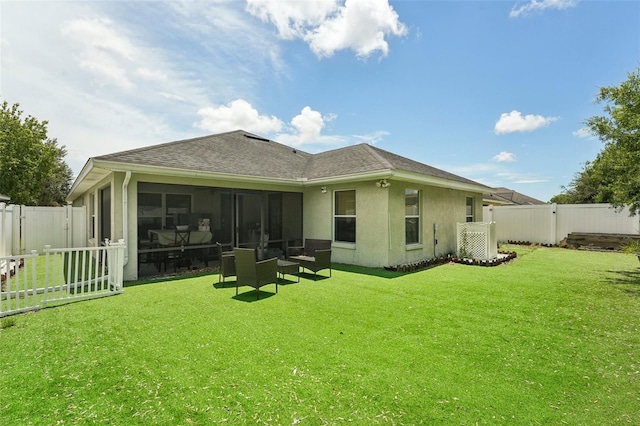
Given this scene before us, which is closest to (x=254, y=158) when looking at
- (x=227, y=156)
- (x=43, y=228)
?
(x=227, y=156)

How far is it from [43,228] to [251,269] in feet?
43.3

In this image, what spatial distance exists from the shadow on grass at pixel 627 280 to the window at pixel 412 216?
5.13m

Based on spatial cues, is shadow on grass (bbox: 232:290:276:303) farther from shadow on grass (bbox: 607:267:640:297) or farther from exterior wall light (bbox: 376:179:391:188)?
shadow on grass (bbox: 607:267:640:297)

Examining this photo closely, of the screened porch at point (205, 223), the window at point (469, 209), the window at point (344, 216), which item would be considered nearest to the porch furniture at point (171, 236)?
the screened porch at point (205, 223)

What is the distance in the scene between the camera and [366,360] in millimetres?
3387

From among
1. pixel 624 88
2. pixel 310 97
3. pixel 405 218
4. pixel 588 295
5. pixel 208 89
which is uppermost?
pixel 310 97

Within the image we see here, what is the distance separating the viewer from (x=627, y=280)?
7.64 meters

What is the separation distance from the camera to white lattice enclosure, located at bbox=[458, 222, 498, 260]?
10.6 m

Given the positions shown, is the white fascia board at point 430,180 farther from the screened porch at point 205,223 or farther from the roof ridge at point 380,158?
the screened porch at point 205,223

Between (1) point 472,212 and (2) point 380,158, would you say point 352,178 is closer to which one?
(2) point 380,158

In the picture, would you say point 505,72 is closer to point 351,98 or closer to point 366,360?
point 351,98

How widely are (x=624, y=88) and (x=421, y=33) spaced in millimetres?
6175

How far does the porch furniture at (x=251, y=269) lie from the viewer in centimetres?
596

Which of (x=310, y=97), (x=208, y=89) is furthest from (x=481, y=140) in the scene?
(x=208, y=89)
